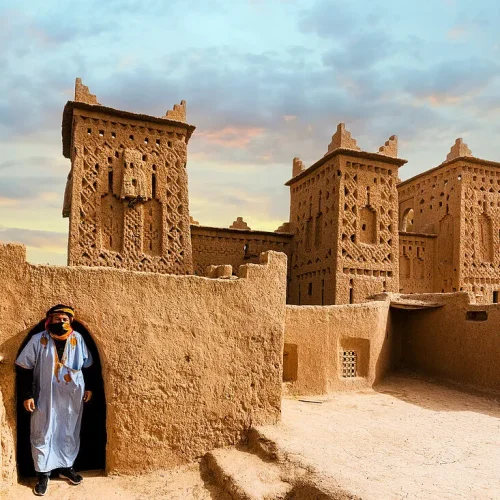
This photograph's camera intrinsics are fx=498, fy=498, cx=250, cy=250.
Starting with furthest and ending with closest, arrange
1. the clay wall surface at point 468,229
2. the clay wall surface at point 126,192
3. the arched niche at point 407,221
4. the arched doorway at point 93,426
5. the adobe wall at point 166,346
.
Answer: the arched niche at point 407,221, the clay wall surface at point 468,229, the clay wall surface at point 126,192, the arched doorway at point 93,426, the adobe wall at point 166,346

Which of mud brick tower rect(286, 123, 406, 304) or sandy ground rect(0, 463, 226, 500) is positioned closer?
Result: sandy ground rect(0, 463, 226, 500)

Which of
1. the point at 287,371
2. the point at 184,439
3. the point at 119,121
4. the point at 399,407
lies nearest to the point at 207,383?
the point at 184,439

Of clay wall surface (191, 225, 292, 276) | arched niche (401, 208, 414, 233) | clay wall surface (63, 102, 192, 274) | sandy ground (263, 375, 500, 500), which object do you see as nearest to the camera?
sandy ground (263, 375, 500, 500)

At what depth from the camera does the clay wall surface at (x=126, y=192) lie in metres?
15.3

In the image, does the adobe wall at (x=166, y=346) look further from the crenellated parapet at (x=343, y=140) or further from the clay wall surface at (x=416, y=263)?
the clay wall surface at (x=416, y=263)

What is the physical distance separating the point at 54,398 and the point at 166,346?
70.4 inches

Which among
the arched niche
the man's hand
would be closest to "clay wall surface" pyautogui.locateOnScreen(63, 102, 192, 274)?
the man's hand

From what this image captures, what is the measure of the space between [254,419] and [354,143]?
492 inches

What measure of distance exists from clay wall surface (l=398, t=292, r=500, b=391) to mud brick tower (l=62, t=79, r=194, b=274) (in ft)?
24.5

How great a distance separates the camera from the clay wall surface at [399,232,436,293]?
2091cm

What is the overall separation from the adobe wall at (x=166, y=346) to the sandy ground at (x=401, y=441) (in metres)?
1.10

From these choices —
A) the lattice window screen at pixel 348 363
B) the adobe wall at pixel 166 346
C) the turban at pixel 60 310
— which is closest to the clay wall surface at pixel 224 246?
the lattice window screen at pixel 348 363

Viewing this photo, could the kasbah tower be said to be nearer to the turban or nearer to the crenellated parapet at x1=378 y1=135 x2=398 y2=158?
the crenellated parapet at x1=378 y1=135 x2=398 y2=158

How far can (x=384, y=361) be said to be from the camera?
14453 millimetres
